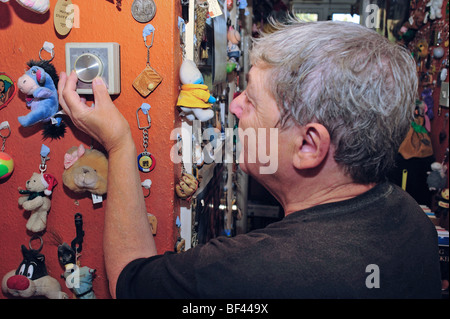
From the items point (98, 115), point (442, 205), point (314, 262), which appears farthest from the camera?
point (442, 205)

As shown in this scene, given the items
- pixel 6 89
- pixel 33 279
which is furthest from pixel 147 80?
pixel 33 279

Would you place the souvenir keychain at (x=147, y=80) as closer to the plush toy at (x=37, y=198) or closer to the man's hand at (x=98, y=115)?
the man's hand at (x=98, y=115)

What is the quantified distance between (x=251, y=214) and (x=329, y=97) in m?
3.16

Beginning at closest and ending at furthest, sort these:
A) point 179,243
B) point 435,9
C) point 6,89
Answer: point 6,89, point 179,243, point 435,9

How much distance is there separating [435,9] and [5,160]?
3159 millimetres

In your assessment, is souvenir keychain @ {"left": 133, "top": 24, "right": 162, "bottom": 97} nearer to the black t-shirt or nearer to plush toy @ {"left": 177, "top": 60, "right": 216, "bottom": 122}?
plush toy @ {"left": 177, "top": 60, "right": 216, "bottom": 122}

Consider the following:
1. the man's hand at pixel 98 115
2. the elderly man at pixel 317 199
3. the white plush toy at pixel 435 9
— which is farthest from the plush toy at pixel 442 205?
the man's hand at pixel 98 115

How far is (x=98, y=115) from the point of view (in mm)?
948

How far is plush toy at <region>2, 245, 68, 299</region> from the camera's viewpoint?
108 cm

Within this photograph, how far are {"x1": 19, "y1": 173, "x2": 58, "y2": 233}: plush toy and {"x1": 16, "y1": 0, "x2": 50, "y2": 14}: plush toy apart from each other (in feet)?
1.38

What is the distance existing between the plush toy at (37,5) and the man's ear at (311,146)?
0.69 m

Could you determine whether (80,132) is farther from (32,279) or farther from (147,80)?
(32,279)

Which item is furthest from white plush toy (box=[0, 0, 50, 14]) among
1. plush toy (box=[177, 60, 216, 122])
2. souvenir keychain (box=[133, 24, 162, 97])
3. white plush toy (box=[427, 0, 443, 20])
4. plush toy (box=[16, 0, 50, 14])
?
white plush toy (box=[427, 0, 443, 20])

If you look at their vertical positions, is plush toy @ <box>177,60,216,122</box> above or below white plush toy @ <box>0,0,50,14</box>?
below
